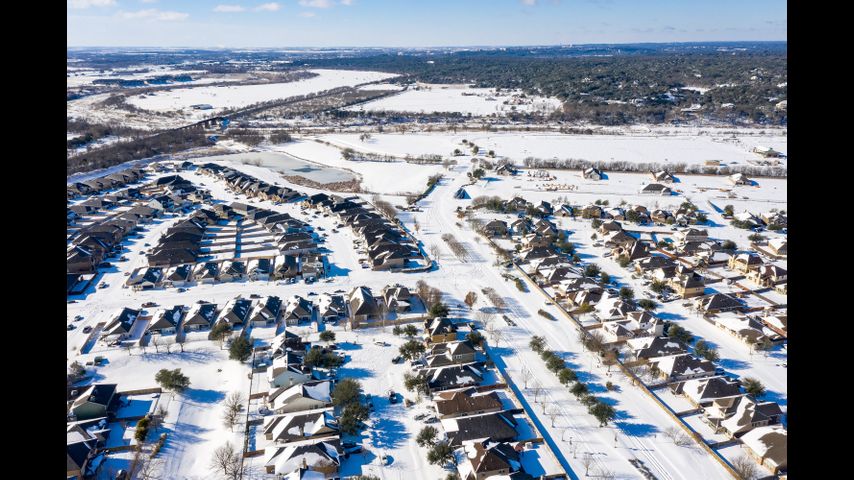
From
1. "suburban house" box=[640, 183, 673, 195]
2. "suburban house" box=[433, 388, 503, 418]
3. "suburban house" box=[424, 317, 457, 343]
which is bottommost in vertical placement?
"suburban house" box=[433, 388, 503, 418]

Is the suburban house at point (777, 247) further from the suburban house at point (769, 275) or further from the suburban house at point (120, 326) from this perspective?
the suburban house at point (120, 326)

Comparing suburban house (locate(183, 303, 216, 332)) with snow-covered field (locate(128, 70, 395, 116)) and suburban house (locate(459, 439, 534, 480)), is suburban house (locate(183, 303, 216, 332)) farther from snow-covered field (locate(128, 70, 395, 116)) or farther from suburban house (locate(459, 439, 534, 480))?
snow-covered field (locate(128, 70, 395, 116))

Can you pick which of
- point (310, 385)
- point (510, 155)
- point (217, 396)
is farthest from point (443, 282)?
→ point (510, 155)

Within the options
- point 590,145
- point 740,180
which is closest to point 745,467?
point 740,180

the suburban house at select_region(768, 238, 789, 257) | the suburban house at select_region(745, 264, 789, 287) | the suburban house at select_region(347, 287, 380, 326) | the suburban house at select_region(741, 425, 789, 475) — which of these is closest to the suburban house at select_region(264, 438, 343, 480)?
the suburban house at select_region(347, 287, 380, 326)

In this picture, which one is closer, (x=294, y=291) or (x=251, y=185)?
(x=294, y=291)
